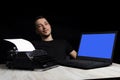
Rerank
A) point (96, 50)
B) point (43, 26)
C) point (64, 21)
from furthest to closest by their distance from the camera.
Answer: point (64, 21) < point (43, 26) < point (96, 50)

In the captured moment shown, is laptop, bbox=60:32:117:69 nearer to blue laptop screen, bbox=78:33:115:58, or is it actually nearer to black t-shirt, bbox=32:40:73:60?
blue laptop screen, bbox=78:33:115:58

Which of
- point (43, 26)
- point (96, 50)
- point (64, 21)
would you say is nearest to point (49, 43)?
point (43, 26)

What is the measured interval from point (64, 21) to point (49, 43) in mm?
399

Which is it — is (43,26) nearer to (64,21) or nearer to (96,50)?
(64,21)

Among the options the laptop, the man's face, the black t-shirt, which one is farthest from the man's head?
the laptop

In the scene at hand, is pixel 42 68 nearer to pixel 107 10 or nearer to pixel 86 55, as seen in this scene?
pixel 86 55

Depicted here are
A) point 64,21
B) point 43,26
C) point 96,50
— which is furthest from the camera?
point 64,21

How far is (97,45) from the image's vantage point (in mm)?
2066

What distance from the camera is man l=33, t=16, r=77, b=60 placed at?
2764mm

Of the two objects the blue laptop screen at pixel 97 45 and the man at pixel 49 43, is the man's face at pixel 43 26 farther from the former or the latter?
the blue laptop screen at pixel 97 45

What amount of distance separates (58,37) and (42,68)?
1.33 meters

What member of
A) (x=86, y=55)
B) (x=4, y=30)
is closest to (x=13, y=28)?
(x=4, y=30)

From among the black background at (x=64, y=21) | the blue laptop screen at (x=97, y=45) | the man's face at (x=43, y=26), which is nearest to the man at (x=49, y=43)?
the man's face at (x=43, y=26)

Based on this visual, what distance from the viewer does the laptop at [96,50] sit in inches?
73.3
